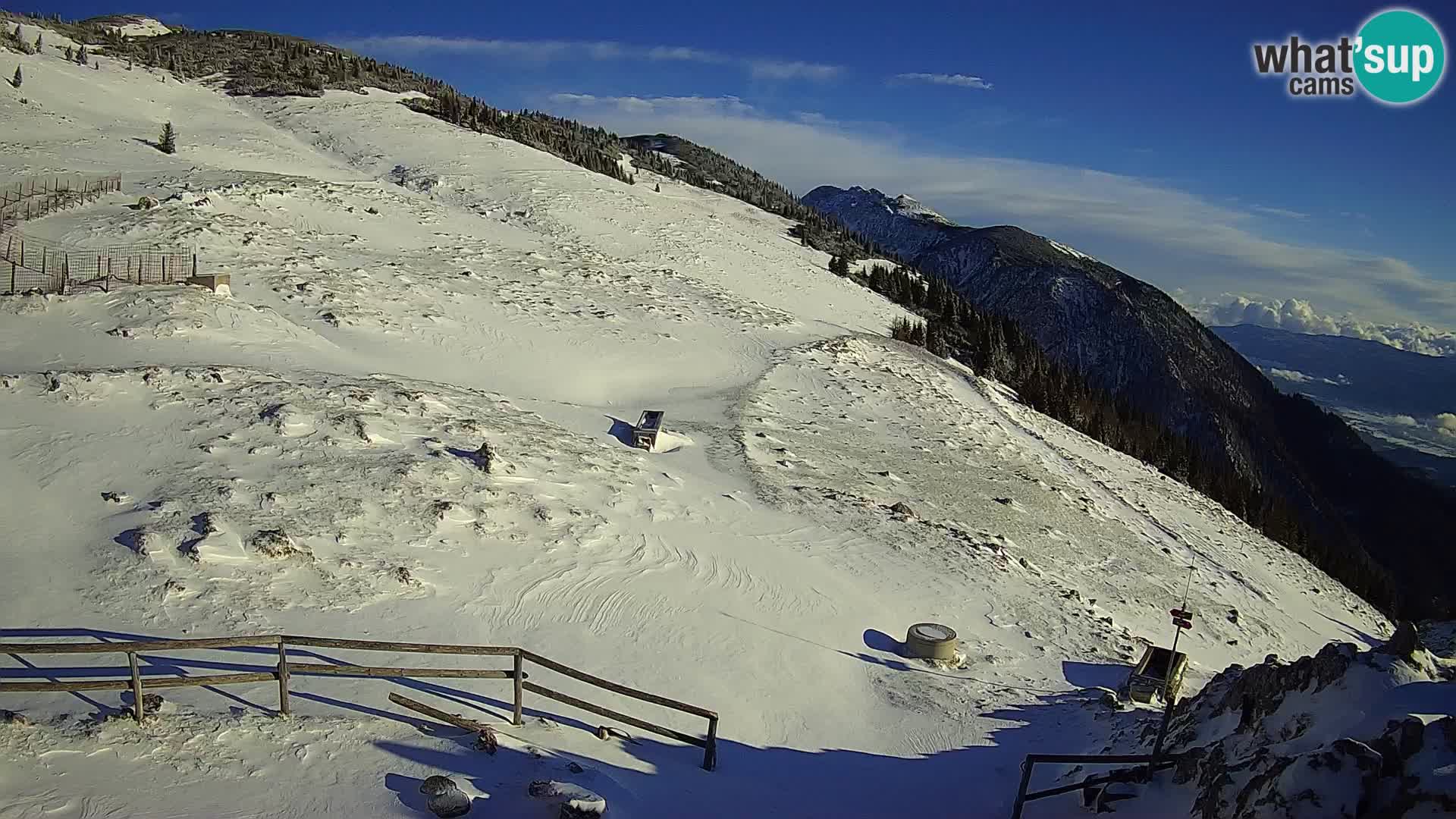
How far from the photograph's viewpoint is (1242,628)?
2022 centimetres

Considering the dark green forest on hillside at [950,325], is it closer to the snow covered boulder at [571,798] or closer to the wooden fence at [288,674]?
the wooden fence at [288,674]

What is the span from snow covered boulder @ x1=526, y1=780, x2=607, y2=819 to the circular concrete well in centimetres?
739

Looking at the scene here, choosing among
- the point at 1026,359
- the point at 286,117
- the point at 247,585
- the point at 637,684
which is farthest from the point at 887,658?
the point at 286,117

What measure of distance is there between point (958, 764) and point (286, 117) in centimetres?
5069

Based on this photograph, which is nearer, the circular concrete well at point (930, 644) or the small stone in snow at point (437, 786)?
the small stone in snow at point (437, 786)

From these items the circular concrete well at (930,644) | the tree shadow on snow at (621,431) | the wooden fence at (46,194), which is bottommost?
the circular concrete well at (930,644)

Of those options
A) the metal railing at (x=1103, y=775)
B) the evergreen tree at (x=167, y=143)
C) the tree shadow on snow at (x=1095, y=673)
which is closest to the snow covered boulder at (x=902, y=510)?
the tree shadow on snow at (x=1095, y=673)

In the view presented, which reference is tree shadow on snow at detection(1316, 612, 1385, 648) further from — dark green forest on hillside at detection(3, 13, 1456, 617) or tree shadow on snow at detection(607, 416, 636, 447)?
tree shadow on snow at detection(607, 416, 636, 447)

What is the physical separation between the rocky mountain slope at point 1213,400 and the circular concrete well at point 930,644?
143ft

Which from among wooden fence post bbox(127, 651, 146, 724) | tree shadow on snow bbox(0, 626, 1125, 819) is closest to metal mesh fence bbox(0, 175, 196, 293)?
tree shadow on snow bbox(0, 626, 1125, 819)

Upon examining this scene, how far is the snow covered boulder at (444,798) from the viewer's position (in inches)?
291

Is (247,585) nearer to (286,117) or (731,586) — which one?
(731,586)

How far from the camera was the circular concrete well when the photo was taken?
46.0 feet

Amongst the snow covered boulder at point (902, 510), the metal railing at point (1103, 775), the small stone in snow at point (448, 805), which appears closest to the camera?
the small stone in snow at point (448, 805)
